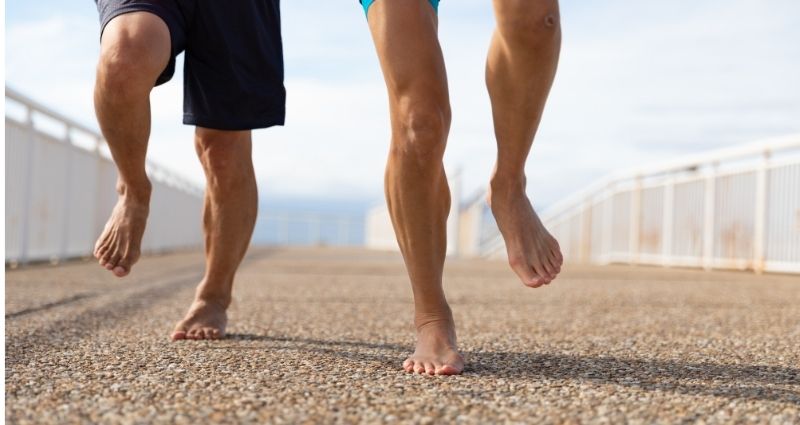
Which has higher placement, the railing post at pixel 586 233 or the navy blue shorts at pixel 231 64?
the navy blue shorts at pixel 231 64

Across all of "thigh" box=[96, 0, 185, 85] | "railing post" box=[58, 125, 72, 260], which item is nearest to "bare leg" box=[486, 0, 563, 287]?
"thigh" box=[96, 0, 185, 85]

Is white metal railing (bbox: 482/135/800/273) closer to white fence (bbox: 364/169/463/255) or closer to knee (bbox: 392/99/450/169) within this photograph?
white fence (bbox: 364/169/463/255)

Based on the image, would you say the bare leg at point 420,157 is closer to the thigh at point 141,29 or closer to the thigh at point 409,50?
the thigh at point 409,50

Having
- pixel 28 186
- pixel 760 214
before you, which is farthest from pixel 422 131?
pixel 760 214

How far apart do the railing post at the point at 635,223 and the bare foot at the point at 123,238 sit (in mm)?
9093

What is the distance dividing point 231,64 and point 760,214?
6.40 metres

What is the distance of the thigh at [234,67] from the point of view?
2.32 metres

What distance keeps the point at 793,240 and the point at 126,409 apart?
6.81 metres

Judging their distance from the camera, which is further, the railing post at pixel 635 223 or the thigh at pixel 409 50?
the railing post at pixel 635 223

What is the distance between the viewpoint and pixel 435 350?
1.87 m

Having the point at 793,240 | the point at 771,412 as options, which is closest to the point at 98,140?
the point at 793,240

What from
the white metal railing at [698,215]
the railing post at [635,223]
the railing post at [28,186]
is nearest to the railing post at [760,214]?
the white metal railing at [698,215]

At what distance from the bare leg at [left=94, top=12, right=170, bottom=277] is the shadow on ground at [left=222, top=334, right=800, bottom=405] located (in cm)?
36

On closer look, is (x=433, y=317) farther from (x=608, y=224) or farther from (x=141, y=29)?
(x=608, y=224)
